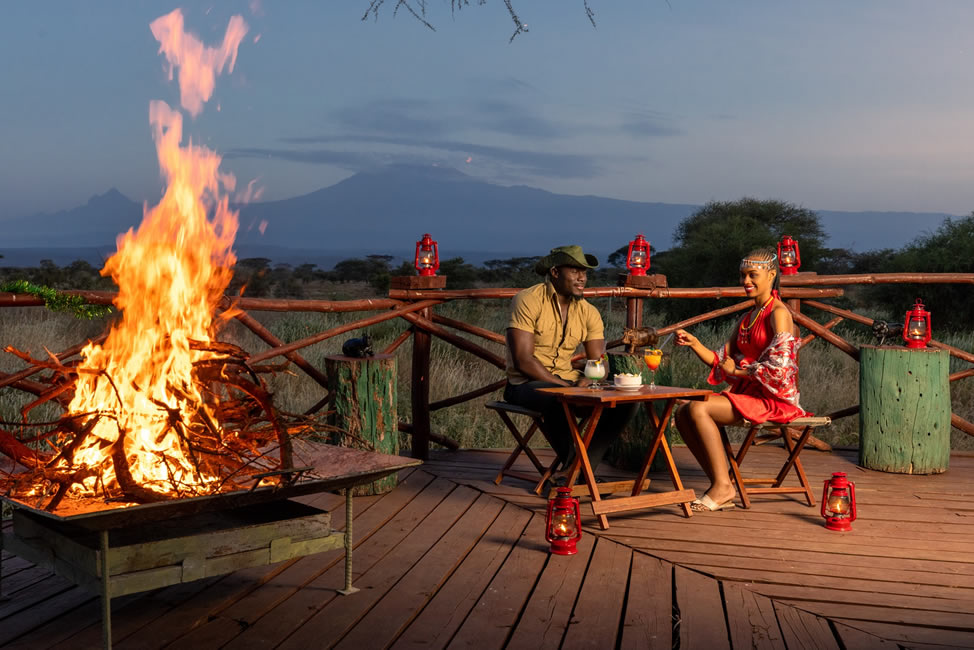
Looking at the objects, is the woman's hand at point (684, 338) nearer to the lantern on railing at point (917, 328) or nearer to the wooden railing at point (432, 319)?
the wooden railing at point (432, 319)


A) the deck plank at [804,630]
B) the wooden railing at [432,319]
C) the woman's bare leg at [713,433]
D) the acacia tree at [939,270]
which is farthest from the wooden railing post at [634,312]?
the acacia tree at [939,270]

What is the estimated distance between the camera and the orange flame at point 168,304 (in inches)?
117

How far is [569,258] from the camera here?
16.0 ft

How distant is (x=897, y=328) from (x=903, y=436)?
2.28 feet

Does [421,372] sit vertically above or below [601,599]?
above

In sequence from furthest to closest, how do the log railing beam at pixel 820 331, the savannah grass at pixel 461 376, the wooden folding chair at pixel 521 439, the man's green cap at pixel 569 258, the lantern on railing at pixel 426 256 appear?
1. the savannah grass at pixel 461 376
2. the log railing beam at pixel 820 331
3. the lantern on railing at pixel 426 256
4. the man's green cap at pixel 569 258
5. the wooden folding chair at pixel 521 439

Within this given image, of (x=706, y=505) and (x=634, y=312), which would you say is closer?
(x=706, y=505)

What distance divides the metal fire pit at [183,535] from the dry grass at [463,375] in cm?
258

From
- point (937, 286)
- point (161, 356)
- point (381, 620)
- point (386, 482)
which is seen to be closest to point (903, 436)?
point (386, 482)

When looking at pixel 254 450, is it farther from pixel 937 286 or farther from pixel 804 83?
pixel 937 286

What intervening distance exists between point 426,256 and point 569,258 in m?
1.39

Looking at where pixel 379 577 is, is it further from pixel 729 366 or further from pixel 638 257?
pixel 638 257

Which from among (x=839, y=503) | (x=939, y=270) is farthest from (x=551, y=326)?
(x=939, y=270)

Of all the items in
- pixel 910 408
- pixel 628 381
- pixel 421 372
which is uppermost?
pixel 628 381
